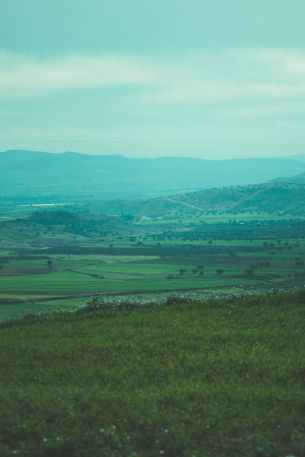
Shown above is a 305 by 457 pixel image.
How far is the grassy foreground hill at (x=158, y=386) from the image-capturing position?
39.9ft

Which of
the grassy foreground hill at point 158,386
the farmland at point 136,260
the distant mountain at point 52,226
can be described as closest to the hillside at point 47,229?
the distant mountain at point 52,226

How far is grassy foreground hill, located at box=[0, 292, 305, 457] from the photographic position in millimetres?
12148

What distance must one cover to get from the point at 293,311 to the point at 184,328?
179 inches

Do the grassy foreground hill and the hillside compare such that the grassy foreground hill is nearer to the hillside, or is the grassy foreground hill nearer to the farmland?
the farmland

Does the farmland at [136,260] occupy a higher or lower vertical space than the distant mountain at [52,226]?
lower

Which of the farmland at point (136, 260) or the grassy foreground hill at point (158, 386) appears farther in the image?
the farmland at point (136, 260)

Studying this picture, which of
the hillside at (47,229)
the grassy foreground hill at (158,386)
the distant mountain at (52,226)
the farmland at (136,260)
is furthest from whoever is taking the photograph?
the distant mountain at (52,226)

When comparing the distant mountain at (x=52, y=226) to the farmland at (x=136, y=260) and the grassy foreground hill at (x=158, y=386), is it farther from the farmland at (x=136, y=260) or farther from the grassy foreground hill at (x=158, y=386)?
the grassy foreground hill at (x=158, y=386)

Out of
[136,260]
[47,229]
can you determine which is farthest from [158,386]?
[47,229]

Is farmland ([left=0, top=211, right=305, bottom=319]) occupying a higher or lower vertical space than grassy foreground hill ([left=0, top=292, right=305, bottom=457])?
lower

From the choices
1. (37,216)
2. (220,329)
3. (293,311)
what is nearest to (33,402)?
(220,329)

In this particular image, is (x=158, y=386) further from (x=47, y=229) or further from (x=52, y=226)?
(x=52, y=226)

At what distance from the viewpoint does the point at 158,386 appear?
1515 centimetres

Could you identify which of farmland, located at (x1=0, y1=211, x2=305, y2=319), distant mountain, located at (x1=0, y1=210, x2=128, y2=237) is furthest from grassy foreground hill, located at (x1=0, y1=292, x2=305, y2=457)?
distant mountain, located at (x1=0, y1=210, x2=128, y2=237)
